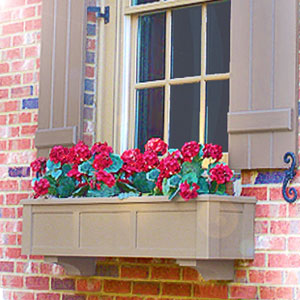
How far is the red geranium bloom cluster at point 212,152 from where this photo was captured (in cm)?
385

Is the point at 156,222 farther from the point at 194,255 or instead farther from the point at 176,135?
the point at 176,135

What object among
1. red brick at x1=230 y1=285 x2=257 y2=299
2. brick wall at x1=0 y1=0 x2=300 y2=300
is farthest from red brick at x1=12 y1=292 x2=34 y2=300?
red brick at x1=230 y1=285 x2=257 y2=299

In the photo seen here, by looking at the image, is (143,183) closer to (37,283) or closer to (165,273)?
(165,273)

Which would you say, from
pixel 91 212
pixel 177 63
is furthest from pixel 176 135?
pixel 91 212

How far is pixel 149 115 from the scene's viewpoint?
4.50 metres

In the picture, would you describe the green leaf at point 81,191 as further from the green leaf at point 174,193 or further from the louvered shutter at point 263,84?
the louvered shutter at point 263,84

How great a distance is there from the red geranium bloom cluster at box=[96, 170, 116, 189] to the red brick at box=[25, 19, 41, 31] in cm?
128

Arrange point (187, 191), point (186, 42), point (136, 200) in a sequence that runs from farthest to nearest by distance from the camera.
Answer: point (186, 42), point (136, 200), point (187, 191)

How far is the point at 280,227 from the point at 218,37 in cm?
108

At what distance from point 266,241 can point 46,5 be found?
1962 millimetres

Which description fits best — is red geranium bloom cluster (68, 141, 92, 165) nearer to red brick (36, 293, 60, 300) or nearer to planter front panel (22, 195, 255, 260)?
planter front panel (22, 195, 255, 260)

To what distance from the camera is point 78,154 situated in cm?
411

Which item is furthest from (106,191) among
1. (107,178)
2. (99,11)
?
(99,11)

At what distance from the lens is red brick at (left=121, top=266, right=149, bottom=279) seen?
4.25m
